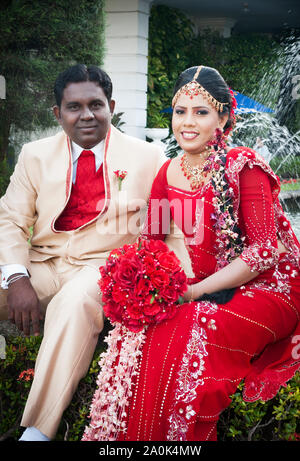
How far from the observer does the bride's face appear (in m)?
2.95

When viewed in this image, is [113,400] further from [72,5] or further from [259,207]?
[72,5]

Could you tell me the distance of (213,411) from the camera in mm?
2578

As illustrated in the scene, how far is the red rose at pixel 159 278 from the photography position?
2598 mm

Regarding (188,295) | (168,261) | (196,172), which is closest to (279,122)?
(196,172)

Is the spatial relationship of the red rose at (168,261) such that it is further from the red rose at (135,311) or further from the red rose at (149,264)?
the red rose at (135,311)

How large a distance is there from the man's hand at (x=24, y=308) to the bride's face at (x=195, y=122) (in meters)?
1.17

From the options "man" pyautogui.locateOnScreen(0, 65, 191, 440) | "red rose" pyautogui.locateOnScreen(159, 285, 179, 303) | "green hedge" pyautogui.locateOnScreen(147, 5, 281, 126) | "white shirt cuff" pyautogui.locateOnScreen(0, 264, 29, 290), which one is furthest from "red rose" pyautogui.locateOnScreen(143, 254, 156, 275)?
"green hedge" pyautogui.locateOnScreen(147, 5, 281, 126)

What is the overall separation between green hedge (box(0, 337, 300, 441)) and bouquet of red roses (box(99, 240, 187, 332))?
53 cm

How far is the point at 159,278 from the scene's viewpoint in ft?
8.55

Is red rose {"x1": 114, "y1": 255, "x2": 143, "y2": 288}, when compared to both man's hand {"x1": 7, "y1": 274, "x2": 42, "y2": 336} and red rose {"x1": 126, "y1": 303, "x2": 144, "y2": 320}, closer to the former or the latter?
red rose {"x1": 126, "y1": 303, "x2": 144, "y2": 320}

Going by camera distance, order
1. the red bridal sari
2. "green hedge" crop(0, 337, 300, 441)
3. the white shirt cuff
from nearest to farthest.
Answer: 1. the red bridal sari
2. "green hedge" crop(0, 337, 300, 441)
3. the white shirt cuff

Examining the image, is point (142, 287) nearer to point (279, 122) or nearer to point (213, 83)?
point (213, 83)

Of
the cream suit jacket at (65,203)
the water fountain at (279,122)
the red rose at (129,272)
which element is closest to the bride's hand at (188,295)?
the red rose at (129,272)
